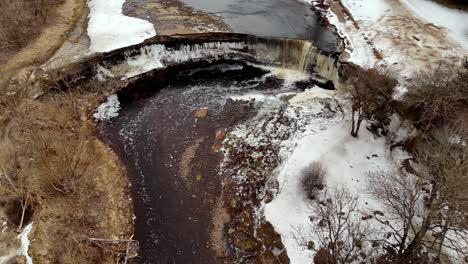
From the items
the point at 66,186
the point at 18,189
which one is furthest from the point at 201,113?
the point at 18,189

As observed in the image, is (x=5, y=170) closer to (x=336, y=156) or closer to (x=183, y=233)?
(x=183, y=233)

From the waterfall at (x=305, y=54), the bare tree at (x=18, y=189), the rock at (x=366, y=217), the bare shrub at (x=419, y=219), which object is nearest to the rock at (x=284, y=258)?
the rock at (x=366, y=217)

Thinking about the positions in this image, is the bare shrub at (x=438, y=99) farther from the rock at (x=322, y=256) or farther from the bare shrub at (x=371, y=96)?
the rock at (x=322, y=256)

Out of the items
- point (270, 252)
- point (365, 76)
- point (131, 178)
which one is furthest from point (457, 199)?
point (131, 178)

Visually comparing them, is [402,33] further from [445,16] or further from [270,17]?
[270,17]

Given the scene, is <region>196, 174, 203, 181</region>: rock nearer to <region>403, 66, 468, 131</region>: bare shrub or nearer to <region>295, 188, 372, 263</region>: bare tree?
<region>295, 188, 372, 263</region>: bare tree

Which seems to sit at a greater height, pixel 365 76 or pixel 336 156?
pixel 365 76
